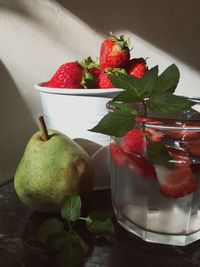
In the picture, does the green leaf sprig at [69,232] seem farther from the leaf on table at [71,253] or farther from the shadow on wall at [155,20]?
the shadow on wall at [155,20]

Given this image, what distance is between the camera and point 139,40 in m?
0.78

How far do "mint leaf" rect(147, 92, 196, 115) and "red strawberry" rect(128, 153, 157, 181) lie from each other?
2.1 inches

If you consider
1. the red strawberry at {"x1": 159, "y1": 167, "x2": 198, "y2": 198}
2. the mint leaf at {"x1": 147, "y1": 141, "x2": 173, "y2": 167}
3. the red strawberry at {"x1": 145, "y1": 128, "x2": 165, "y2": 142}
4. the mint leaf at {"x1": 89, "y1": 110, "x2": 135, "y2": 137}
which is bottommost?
the red strawberry at {"x1": 159, "y1": 167, "x2": 198, "y2": 198}

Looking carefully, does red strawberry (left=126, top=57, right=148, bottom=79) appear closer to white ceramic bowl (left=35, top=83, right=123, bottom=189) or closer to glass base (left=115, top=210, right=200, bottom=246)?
white ceramic bowl (left=35, top=83, right=123, bottom=189)

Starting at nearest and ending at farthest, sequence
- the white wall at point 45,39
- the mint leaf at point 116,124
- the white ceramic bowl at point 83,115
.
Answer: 1. the mint leaf at point 116,124
2. the white ceramic bowl at point 83,115
3. the white wall at point 45,39

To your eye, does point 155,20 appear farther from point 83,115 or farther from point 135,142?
point 135,142

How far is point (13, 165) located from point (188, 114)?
40 centimetres

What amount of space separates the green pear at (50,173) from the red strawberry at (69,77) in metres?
0.09

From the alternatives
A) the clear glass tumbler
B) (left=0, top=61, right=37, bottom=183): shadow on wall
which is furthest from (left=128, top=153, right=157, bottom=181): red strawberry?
(left=0, top=61, right=37, bottom=183): shadow on wall

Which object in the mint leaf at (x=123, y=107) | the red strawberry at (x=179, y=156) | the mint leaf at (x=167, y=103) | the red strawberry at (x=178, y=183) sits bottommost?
the red strawberry at (x=178, y=183)

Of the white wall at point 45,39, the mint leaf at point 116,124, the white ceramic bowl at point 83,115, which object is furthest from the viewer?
the white wall at point 45,39

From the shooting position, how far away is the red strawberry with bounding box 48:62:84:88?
1.68 ft

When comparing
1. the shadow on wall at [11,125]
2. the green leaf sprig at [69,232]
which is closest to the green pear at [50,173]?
the green leaf sprig at [69,232]

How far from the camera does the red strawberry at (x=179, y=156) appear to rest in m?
0.35
